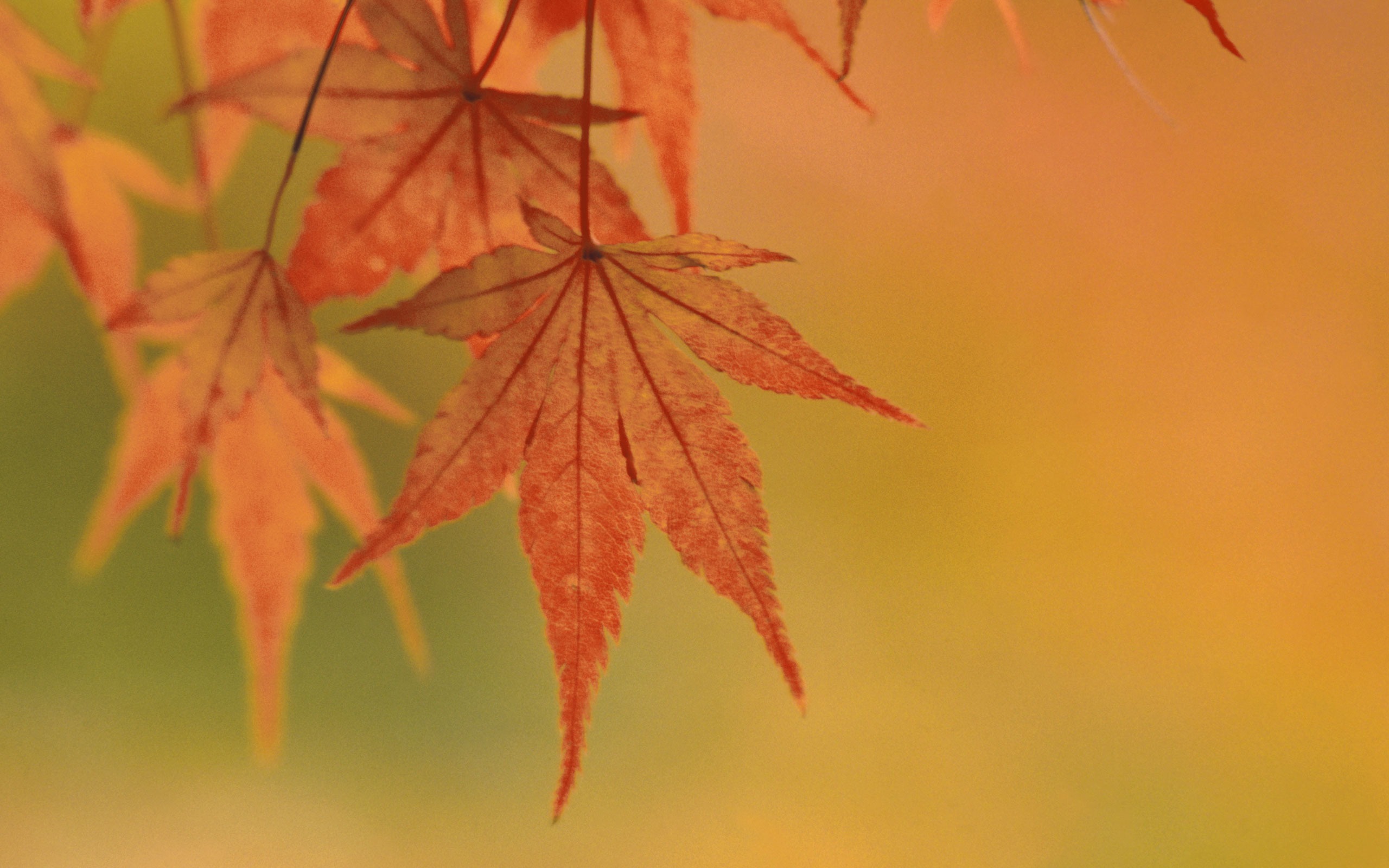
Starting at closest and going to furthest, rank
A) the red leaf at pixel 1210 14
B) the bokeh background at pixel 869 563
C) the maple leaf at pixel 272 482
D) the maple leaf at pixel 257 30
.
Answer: the red leaf at pixel 1210 14, the maple leaf at pixel 257 30, the maple leaf at pixel 272 482, the bokeh background at pixel 869 563

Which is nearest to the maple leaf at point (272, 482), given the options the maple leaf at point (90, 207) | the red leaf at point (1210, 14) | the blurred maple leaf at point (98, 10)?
the maple leaf at point (90, 207)

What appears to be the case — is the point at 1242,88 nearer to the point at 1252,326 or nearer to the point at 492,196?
the point at 1252,326

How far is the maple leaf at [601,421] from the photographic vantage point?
0.22 metres

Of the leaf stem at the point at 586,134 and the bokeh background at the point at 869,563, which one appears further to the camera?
the bokeh background at the point at 869,563

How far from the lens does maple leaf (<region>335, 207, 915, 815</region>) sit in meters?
0.22

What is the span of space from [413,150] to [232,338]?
0.26ft

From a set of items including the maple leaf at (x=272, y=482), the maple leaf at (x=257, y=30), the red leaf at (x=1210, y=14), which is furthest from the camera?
the maple leaf at (x=272, y=482)

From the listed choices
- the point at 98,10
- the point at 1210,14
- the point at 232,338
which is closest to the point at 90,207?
the point at 98,10

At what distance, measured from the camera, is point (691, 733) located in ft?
4.61

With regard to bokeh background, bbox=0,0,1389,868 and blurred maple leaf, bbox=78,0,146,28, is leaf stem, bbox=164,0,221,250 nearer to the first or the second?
blurred maple leaf, bbox=78,0,146,28

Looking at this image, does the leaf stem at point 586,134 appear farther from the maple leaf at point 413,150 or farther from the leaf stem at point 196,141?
the leaf stem at point 196,141

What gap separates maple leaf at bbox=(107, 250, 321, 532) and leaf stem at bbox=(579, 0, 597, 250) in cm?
8

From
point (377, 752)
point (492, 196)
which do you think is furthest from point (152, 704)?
point (492, 196)

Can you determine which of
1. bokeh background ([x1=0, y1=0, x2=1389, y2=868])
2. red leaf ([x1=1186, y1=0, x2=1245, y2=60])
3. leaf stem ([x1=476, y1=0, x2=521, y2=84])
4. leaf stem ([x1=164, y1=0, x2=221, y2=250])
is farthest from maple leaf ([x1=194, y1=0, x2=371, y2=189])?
bokeh background ([x1=0, y1=0, x2=1389, y2=868])
